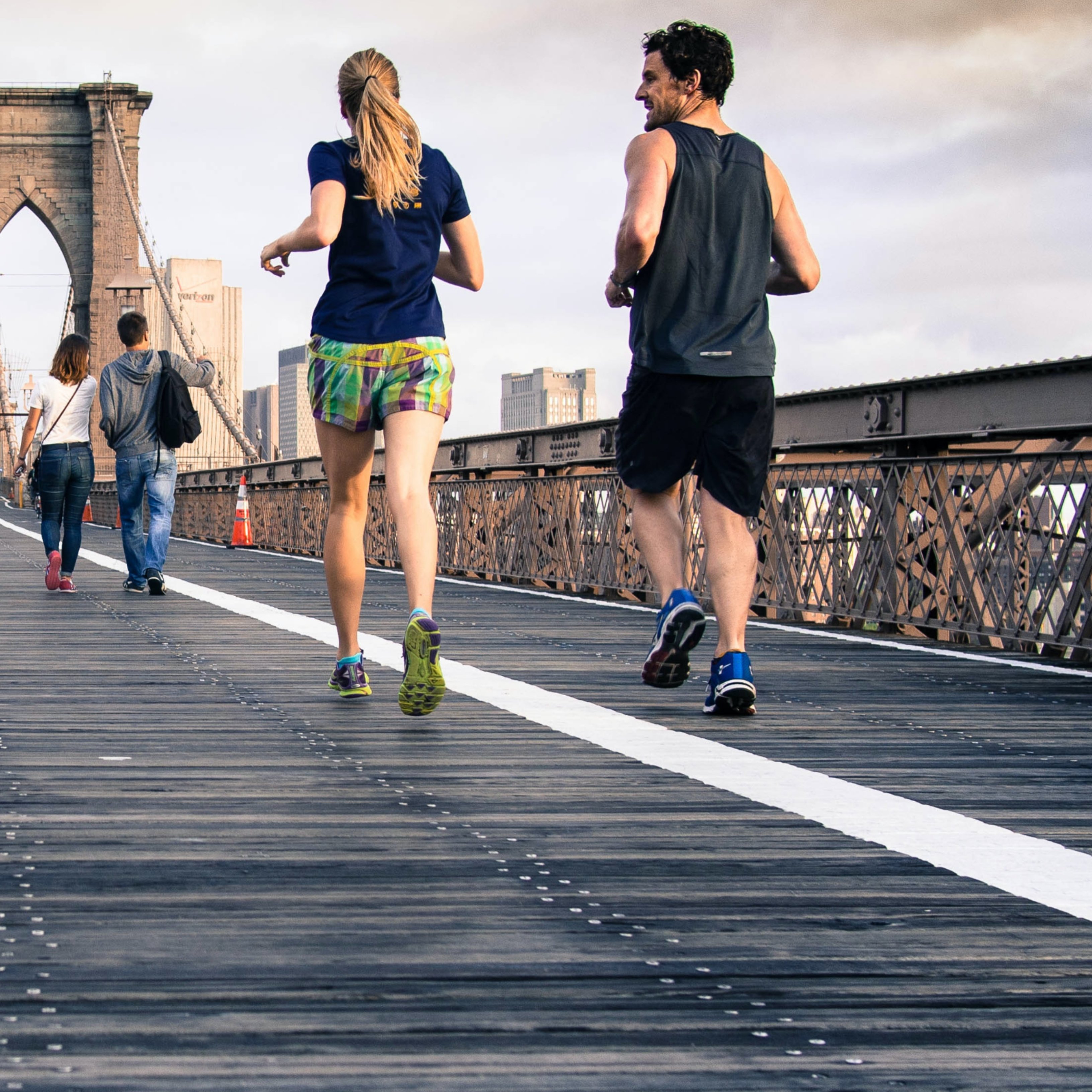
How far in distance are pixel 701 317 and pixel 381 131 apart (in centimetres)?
98

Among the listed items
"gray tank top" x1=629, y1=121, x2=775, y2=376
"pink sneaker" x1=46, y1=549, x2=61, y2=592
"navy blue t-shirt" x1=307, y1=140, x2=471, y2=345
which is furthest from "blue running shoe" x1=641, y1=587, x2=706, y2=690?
"pink sneaker" x1=46, y1=549, x2=61, y2=592

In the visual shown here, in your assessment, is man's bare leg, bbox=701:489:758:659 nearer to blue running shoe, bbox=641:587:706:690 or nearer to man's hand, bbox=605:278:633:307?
blue running shoe, bbox=641:587:706:690

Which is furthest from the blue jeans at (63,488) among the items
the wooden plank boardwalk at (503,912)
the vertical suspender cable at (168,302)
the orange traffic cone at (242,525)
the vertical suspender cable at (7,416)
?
the vertical suspender cable at (7,416)

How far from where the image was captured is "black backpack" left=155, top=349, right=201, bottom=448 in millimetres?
10359

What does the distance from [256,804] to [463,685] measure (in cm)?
204

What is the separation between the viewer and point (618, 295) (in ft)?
15.6

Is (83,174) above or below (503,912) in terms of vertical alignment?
above

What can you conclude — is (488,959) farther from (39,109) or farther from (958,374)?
(39,109)

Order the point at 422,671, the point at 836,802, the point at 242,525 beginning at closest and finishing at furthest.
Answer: the point at 836,802 → the point at 422,671 → the point at 242,525

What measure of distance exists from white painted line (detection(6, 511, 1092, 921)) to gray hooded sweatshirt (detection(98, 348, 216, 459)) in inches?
→ 223

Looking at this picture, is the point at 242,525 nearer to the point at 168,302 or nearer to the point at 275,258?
the point at 275,258

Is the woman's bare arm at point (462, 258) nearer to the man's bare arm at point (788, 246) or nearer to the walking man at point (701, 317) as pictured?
the walking man at point (701, 317)

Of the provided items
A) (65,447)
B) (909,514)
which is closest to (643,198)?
(909,514)

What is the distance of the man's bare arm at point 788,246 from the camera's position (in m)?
4.73
